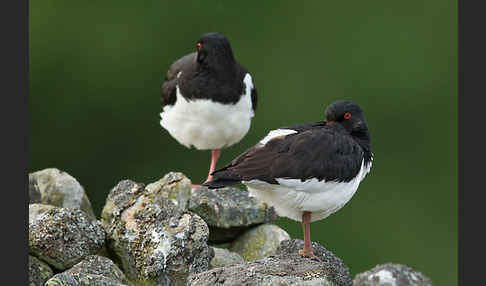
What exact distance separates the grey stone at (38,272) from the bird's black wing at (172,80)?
158 cm

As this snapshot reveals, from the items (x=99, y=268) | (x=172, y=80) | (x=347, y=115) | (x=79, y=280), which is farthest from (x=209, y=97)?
(x=79, y=280)

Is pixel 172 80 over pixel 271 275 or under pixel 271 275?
over

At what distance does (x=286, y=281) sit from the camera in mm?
3051

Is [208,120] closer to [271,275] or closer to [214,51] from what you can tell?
[214,51]

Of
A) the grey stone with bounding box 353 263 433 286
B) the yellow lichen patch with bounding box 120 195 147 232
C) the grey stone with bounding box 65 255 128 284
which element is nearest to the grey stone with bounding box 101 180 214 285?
the yellow lichen patch with bounding box 120 195 147 232

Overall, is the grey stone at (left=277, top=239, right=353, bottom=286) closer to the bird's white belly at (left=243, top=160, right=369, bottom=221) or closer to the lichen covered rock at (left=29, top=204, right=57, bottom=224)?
the bird's white belly at (left=243, top=160, right=369, bottom=221)

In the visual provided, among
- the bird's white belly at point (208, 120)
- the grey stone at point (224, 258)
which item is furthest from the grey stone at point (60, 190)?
the grey stone at point (224, 258)

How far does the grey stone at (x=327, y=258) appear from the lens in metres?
3.39

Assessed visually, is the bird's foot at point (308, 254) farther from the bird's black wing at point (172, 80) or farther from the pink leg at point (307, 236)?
the bird's black wing at point (172, 80)

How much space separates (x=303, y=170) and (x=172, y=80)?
1.78 m

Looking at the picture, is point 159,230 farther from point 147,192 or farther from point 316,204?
point 316,204

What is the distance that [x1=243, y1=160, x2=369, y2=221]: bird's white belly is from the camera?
3349 millimetres

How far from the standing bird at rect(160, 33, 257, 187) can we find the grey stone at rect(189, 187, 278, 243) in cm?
47

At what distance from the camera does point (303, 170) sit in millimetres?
3326
